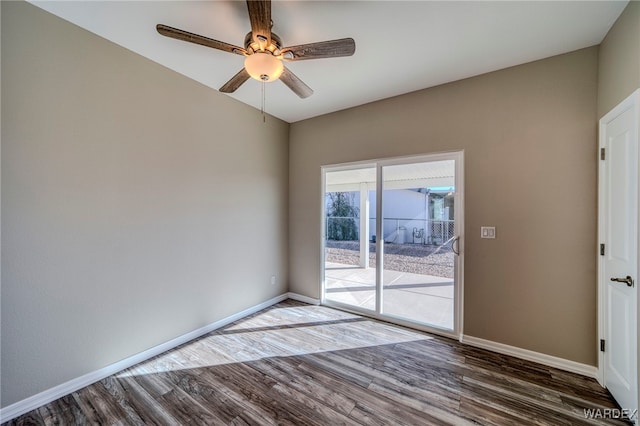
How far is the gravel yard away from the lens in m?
2.95

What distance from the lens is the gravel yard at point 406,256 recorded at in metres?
2.95

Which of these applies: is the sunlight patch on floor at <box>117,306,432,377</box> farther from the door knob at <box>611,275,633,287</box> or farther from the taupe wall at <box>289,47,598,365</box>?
the door knob at <box>611,275,633,287</box>

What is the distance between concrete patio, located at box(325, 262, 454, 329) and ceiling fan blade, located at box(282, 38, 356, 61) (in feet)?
8.89

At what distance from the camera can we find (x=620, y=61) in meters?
1.82

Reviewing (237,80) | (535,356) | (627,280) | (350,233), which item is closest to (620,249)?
(627,280)

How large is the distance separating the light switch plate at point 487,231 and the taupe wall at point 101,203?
2958 millimetres

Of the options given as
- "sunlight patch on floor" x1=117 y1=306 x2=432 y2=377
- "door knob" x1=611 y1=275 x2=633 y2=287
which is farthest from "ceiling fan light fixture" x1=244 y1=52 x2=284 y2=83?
"door knob" x1=611 y1=275 x2=633 y2=287

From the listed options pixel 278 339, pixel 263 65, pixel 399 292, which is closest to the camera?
pixel 263 65

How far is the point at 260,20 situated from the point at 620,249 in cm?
304

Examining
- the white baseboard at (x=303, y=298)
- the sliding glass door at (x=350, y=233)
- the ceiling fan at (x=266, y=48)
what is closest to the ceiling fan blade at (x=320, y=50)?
the ceiling fan at (x=266, y=48)

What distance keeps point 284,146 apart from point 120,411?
3.51m

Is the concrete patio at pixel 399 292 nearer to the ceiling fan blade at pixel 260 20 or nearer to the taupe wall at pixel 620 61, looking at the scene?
the taupe wall at pixel 620 61

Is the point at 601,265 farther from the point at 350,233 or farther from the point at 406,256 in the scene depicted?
the point at 350,233

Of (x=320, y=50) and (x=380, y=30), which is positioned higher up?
(x=380, y=30)
